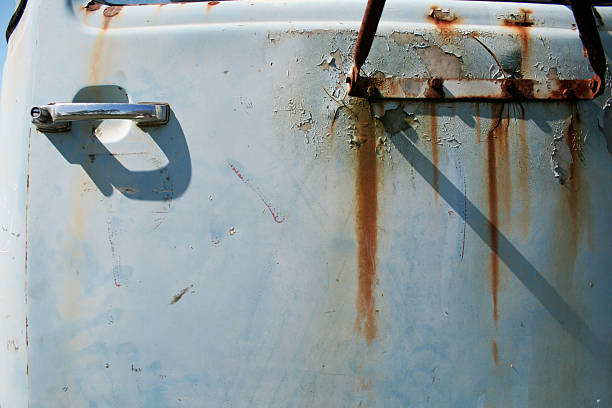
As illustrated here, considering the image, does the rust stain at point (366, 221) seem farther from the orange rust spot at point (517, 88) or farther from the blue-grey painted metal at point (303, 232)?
the orange rust spot at point (517, 88)

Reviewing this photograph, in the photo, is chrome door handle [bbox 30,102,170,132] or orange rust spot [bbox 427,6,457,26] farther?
orange rust spot [bbox 427,6,457,26]

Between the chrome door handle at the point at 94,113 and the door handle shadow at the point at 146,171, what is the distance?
0.09ft

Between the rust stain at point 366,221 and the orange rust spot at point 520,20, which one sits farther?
the orange rust spot at point 520,20

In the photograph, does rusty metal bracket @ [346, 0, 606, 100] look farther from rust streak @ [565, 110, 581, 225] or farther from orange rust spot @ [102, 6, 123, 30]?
orange rust spot @ [102, 6, 123, 30]

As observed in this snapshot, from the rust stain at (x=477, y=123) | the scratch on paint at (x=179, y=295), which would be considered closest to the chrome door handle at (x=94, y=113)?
the scratch on paint at (x=179, y=295)

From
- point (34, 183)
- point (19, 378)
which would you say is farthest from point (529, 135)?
point (19, 378)

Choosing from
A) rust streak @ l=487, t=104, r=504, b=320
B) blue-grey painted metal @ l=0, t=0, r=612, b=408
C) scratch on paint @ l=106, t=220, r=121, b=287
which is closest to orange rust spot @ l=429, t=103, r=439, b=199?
blue-grey painted metal @ l=0, t=0, r=612, b=408

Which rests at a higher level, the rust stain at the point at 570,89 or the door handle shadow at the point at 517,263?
the rust stain at the point at 570,89

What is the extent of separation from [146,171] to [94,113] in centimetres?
15

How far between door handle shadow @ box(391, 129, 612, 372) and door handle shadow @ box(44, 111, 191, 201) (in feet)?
1.58

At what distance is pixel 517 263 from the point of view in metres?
1.07

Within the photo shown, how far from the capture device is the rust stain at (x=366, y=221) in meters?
1.06

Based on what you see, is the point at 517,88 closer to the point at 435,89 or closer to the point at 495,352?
the point at 435,89

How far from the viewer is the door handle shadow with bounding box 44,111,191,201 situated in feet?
3.54
